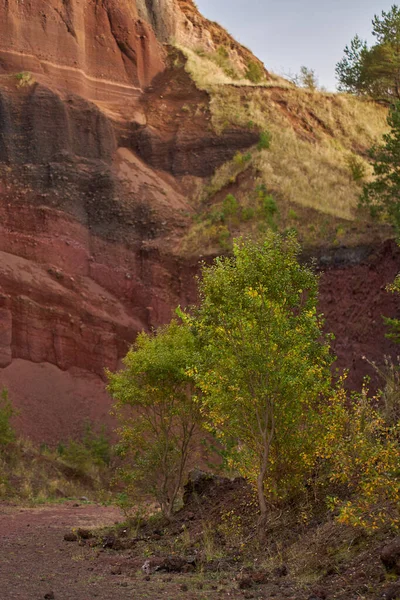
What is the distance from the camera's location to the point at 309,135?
44.5 meters

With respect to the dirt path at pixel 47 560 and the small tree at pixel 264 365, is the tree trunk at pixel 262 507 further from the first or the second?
the dirt path at pixel 47 560

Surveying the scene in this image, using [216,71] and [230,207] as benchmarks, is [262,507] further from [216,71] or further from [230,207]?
[216,71]

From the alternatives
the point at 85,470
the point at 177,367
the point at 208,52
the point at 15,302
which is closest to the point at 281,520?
the point at 177,367

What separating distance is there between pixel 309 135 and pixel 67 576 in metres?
38.4

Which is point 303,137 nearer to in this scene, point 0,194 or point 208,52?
point 208,52

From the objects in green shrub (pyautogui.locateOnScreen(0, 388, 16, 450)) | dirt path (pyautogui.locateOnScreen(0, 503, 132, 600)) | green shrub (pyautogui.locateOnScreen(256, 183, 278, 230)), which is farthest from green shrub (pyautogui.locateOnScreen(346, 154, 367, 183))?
dirt path (pyautogui.locateOnScreen(0, 503, 132, 600))

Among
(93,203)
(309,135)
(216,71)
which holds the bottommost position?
(93,203)

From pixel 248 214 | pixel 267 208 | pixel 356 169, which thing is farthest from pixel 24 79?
pixel 356 169

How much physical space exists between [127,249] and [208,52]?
2432 centimetres

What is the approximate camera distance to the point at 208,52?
173 feet

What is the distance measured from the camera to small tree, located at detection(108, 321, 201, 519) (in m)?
16.3

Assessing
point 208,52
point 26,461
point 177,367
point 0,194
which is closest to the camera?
point 177,367

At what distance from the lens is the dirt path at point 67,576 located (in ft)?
28.4

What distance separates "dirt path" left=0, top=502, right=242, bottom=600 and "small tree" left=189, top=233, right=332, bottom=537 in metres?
2.85
